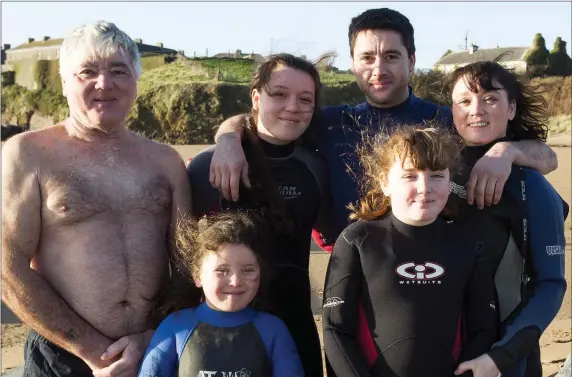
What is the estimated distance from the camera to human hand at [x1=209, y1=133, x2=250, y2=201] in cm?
312

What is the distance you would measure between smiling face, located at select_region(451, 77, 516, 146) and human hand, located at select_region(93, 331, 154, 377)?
185 centimetres

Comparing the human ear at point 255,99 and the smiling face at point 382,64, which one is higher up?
the smiling face at point 382,64

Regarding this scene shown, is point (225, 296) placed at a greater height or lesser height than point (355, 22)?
lesser

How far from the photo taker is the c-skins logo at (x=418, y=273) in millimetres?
2736

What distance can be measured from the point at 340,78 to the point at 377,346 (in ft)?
93.6

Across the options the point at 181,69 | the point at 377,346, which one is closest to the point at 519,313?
the point at 377,346

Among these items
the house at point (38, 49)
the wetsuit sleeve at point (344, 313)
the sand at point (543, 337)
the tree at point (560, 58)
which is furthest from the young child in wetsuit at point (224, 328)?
the house at point (38, 49)

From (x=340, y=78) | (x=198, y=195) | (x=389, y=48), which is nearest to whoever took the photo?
(x=198, y=195)

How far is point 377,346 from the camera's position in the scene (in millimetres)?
2742

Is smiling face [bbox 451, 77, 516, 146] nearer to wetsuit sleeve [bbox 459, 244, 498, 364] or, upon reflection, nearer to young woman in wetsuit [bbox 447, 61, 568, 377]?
young woman in wetsuit [bbox 447, 61, 568, 377]

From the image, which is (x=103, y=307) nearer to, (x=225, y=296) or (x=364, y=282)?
(x=225, y=296)

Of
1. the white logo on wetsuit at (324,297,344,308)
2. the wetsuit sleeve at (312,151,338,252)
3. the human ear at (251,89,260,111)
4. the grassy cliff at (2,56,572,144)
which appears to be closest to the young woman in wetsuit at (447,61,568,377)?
the white logo on wetsuit at (324,297,344,308)

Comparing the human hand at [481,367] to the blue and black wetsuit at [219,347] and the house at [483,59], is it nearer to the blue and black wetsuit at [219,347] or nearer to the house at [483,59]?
the blue and black wetsuit at [219,347]

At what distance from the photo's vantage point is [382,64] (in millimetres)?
3529
